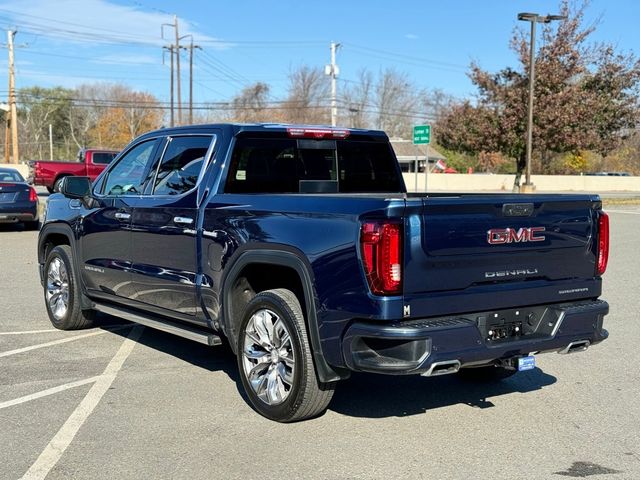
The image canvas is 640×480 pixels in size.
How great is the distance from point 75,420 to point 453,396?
266cm

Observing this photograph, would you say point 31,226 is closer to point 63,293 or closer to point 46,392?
point 63,293

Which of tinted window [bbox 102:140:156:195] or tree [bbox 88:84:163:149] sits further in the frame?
tree [bbox 88:84:163:149]

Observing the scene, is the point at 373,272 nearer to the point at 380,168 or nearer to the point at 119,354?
the point at 380,168

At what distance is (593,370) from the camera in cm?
623

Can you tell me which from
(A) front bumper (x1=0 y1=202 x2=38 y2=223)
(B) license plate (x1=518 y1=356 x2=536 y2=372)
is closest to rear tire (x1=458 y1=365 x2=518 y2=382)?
(B) license plate (x1=518 y1=356 x2=536 y2=372)

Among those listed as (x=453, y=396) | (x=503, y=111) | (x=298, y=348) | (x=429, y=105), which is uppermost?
(x=429, y=105)

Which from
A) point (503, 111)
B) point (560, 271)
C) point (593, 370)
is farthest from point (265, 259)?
point (503, 111)

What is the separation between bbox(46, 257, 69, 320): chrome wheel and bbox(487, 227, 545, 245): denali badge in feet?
14.9

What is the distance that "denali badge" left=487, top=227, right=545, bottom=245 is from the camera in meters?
4.37

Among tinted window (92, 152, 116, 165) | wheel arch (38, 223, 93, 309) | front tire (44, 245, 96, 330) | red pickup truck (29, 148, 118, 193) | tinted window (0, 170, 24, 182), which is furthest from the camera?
tinted window (92, 152, 116, 165)

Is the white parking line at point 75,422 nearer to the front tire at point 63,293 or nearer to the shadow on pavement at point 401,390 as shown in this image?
the shadow on pavement at point 401,390

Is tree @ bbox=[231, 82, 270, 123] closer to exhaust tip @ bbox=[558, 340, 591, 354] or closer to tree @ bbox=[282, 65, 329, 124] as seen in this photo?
tree @ bbox=[282, 65, 329, 124]

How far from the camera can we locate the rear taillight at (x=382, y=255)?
4.04 meters

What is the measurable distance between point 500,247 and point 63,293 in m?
4.75
